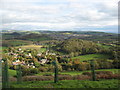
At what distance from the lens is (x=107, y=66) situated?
10.7 meters

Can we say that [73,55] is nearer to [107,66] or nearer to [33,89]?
[107,66]

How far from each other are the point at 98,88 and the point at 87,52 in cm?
1420

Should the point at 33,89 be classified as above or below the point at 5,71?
below

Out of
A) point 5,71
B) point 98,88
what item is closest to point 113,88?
point 98,88

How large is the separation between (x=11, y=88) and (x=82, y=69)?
6.84 meters

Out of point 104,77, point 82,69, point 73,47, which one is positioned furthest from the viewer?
point 73,47

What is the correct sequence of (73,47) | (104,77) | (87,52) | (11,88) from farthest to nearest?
(73,47)
(87,52)
(104,77)
(11,88)

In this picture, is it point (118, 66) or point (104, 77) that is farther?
point (118, 66)

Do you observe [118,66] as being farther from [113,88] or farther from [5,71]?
[5,71]

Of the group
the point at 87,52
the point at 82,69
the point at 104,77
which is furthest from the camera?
the point at 87,52

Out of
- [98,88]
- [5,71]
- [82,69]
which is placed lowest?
[82,69]

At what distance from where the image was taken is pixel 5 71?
17.6 ft

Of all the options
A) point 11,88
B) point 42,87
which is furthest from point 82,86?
point 11,88

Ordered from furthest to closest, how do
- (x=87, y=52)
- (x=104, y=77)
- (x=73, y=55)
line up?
(x=87, y=52)
(x=73, y=55)
(x=104, y=77)
